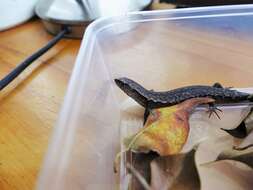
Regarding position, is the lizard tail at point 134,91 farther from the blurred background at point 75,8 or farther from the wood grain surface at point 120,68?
the blurred background at point 75,8

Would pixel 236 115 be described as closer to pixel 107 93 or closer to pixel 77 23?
pixel 107 93

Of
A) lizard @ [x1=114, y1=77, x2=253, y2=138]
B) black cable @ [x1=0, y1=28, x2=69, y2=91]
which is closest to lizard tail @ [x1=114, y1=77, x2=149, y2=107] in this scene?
lizard @ [x1=114, y1=77, x2=253, y2=138]

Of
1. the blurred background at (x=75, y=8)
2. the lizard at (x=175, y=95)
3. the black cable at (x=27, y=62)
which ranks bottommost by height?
the lizard at (x=175, y=95)

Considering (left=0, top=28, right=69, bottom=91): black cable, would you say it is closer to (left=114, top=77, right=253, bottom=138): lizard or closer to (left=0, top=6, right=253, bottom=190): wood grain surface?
(left=0, top=6, right=253, bottom=190): wood grain surface

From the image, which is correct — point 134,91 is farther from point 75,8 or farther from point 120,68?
point 75,8

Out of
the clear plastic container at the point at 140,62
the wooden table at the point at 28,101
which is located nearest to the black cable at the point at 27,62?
→ the wooden table at the point at 28,101
